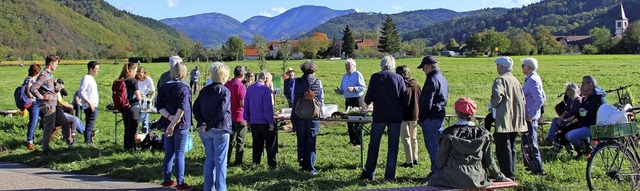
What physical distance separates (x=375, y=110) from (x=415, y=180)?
109 centimetres

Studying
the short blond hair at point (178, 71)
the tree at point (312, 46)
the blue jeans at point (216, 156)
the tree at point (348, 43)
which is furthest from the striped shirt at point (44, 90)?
the tree at point (348, 43)

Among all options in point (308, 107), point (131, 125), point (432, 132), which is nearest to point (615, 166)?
point (432, 132)

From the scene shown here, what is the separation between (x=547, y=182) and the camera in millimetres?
7680

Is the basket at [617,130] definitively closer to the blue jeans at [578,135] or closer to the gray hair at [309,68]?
the blue jeans at [578,135]

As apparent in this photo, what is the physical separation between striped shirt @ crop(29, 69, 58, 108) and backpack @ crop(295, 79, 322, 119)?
14.9ft

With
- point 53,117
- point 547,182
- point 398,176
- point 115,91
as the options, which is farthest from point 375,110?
point 53,117

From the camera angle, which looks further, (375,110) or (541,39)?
(541,39)

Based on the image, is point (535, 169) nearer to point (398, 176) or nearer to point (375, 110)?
point (398, 176)

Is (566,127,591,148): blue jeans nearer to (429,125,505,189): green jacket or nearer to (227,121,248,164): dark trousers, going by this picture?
(429,125,505,189): green jacket

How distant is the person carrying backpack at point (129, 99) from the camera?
10.3m

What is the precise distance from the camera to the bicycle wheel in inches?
263

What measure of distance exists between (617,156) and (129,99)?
24.1 ft

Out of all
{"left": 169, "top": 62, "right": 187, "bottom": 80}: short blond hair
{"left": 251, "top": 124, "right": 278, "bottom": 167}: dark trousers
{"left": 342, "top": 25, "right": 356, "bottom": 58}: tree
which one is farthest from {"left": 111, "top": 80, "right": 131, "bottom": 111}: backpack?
{"left": 342, "top": 25, "right": 356, "bottom": 58}: tree

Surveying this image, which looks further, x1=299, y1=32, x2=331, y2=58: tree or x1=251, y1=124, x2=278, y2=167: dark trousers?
x1=299, y1=32, x2=331, y2=58: tree
